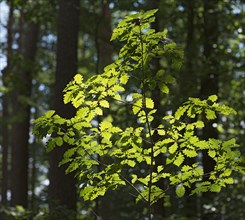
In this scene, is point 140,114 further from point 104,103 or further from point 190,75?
point 190,75

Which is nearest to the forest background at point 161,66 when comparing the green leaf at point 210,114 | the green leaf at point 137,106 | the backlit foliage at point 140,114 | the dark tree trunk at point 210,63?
the dark tree trunk at point 210,63

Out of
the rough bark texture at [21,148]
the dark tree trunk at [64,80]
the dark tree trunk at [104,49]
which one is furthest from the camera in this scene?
the rough bark texture at [21,148]

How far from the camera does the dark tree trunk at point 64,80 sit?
8312 millimetres

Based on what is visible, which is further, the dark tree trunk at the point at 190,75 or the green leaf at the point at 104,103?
the dark tree trunk at the point at 190,75

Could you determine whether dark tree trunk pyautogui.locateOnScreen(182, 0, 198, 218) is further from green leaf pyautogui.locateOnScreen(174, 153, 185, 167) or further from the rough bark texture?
green leaf pyautogui.locateOnScreen(174, 153, 185, 167)

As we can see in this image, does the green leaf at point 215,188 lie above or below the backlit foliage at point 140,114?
below

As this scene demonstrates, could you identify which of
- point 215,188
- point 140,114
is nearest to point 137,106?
point 140,114

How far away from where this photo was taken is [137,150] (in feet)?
12.2

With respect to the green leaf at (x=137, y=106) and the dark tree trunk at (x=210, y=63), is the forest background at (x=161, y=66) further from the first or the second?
the green leaf at (x=137, y=106)

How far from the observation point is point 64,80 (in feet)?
28.5

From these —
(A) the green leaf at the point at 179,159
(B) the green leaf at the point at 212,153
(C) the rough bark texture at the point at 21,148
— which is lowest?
(A) the green leaf at the point at 179,159

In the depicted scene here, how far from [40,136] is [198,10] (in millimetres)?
9841

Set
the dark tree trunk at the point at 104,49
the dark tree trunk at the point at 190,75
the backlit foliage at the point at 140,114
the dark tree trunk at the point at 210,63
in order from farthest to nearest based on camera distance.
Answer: the dark tree trunk at the point at 104,49 < the dark tree trunk at the point at 210,63 < the dark tree trunk at the point at 190,75 < the backlit foliage at the point at 140,114

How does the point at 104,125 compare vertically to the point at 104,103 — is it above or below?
below
